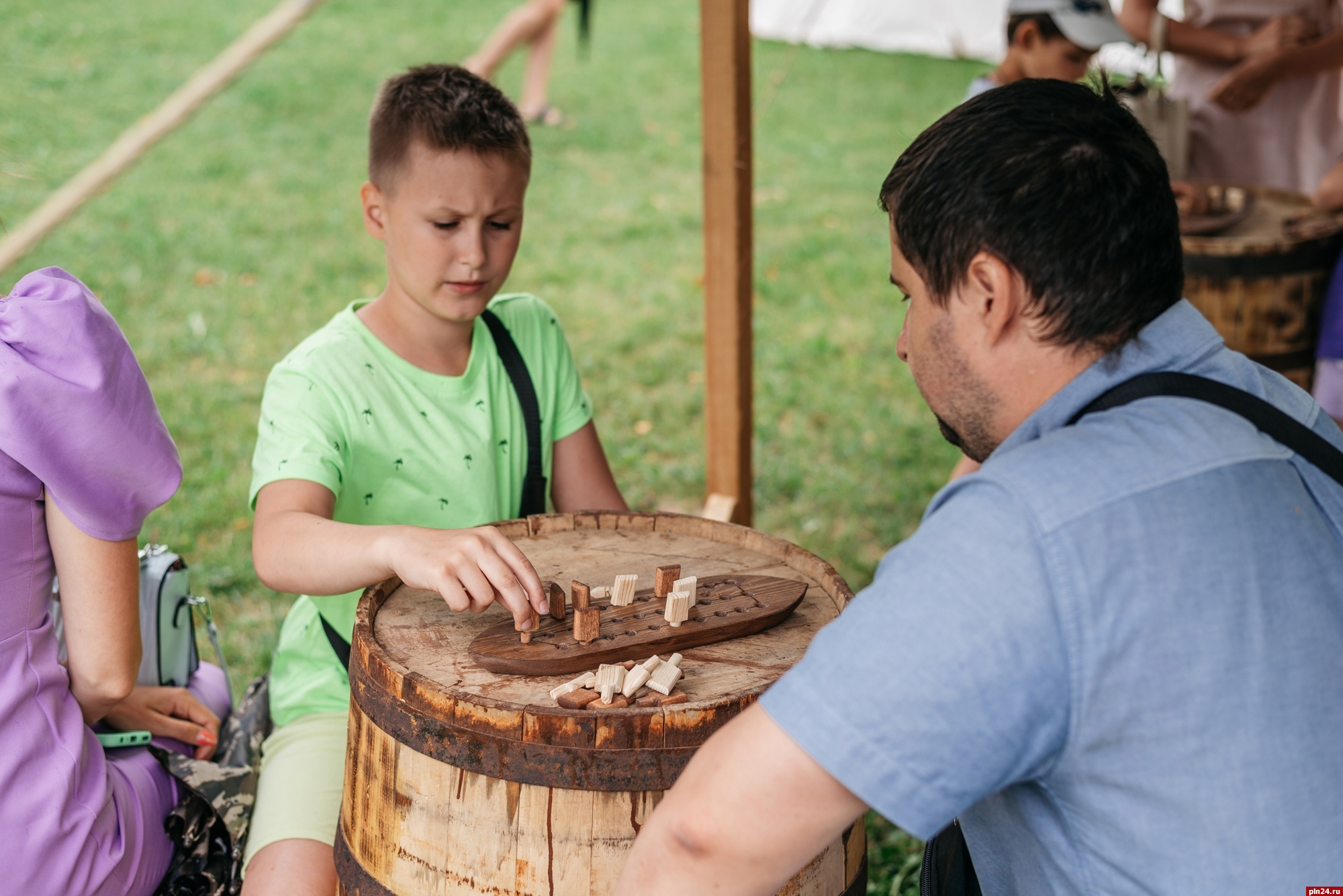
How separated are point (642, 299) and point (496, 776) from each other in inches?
213

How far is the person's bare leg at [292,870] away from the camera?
1.94 m

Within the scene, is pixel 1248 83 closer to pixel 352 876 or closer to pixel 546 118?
pixel 352 876

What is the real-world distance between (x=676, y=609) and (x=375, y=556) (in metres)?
0.46

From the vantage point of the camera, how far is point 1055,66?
402 centimetres

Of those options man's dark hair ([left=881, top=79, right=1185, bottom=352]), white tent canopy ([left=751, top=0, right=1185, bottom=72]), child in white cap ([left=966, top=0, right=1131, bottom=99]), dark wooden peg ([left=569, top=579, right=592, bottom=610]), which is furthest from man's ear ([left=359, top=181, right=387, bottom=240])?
white tent canopy ([left=751, top=0, right=1185, bottom=72])

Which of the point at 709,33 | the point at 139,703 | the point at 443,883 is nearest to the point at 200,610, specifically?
the point at 139,703

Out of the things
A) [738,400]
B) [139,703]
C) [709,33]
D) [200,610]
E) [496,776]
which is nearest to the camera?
[496,776]

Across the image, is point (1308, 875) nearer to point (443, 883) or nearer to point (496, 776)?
point (496, 776)

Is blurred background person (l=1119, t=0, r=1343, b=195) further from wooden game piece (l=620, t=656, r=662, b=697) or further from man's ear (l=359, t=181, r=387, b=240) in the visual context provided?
wooden game piece (l=620, t=656, r=662, b=697)

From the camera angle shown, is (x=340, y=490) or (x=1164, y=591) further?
(x=340, y=490)

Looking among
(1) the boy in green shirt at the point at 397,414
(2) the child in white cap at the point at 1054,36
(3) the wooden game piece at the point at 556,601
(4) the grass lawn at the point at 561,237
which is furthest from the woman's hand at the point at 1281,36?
(3) the wooden game piece at the point at 556,601

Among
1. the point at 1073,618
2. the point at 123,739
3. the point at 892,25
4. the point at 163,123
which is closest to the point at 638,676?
the point at 1073,618

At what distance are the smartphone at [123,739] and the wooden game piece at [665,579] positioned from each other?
93cm

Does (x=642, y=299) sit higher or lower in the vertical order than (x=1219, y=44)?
lower
